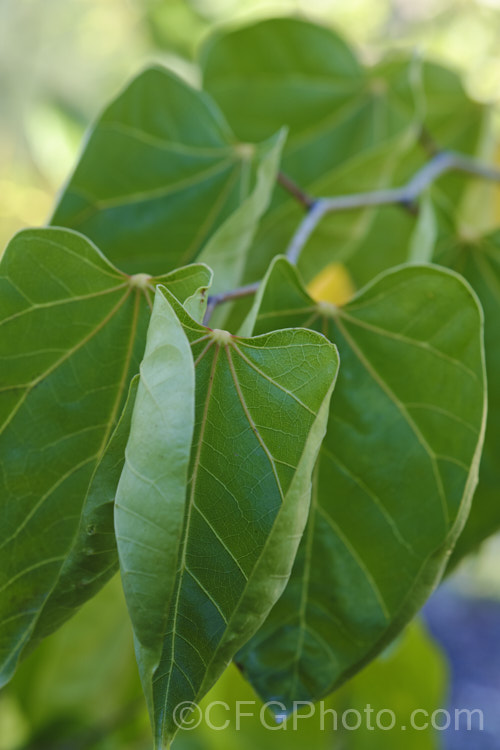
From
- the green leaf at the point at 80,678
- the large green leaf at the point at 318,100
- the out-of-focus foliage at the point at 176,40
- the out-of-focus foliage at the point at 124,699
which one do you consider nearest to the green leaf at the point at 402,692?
the out-of-focus foliage at the point at 124,699

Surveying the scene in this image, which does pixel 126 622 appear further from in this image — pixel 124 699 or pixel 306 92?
pixel 306 92

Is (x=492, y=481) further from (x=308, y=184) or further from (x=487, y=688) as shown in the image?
(x=487, y=688)

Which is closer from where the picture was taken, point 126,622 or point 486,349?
point 486,349

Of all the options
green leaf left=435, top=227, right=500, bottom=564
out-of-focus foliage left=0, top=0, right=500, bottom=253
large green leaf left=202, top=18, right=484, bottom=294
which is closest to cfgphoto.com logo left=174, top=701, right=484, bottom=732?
green leaf left=435, top=227, right=500, bottom=564

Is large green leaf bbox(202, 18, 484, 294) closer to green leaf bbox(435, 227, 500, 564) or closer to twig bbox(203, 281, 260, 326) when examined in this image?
green leaf bbox(435, 227, 500, 564)

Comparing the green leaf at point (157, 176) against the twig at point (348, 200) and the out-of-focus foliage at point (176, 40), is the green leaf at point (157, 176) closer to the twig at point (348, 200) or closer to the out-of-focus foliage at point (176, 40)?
the twig at point (348, 200)

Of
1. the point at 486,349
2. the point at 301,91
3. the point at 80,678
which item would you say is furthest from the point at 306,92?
the point at 80,678
